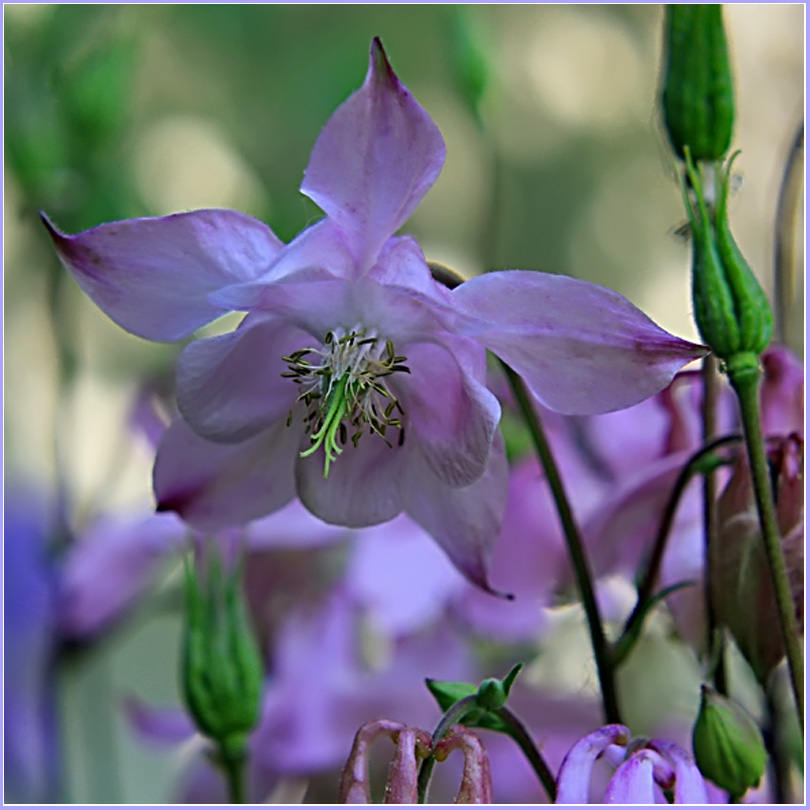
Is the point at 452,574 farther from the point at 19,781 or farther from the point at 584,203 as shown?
the point at 584,203

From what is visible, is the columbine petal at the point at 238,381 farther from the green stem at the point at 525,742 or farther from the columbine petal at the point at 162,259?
the green stem at the point at 525,742

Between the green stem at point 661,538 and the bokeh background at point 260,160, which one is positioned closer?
the green stem at point 661,538

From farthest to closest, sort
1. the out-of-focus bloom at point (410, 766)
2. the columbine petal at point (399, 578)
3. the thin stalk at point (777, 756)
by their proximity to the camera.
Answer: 1. the columbine petal at point (399, 578)
2. the thin stalk at point (777, 756)
3. the out-of-focus bloom at point (410, 766)

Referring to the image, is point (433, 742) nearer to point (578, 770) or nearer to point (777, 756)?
point (578, 770)

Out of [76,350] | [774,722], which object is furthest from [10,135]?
[774,722]

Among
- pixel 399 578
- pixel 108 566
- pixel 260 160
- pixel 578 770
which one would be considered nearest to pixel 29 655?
pixel 108 566

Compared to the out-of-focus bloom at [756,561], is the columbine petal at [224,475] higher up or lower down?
higher up

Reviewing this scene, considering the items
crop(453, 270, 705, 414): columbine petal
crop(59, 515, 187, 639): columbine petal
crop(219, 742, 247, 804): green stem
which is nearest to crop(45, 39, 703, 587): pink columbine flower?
crop(453, 270, 705, 414): columbine petal

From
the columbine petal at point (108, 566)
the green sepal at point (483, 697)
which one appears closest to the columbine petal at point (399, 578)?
the columbine petal at point (108, 566)
